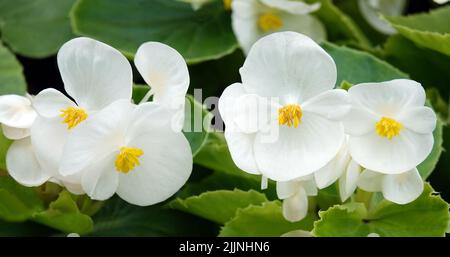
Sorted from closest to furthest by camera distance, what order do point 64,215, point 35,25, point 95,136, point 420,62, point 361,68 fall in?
point 95,136, point 64,215, point 361,68, point 420,62, point 35,25

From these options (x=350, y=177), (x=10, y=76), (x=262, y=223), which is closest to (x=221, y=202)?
(x=262, y=223)

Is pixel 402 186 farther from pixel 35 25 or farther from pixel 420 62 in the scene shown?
pixel 35 25

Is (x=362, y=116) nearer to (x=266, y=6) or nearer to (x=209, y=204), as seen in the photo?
(x=209, y=204)

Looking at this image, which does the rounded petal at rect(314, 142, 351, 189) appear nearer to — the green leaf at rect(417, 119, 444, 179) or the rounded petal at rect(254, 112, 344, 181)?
the rounded petal at rect(254, 112, 344, 181)

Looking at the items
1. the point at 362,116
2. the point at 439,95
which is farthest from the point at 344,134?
the point at 439,95

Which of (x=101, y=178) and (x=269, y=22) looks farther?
(x=269, y=22)

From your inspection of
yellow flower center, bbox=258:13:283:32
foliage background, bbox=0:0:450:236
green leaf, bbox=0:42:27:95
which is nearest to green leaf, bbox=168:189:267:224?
foliage background, bbox=0:0:450:236

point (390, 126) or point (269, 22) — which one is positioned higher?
point (390, 126)
